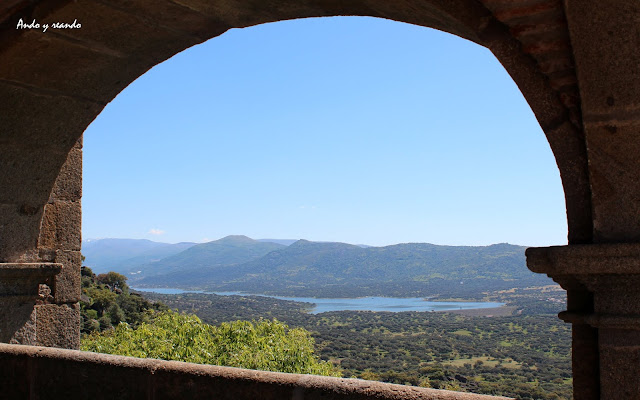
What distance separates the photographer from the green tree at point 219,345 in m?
14.9

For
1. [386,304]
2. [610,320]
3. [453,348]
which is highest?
[610,320]

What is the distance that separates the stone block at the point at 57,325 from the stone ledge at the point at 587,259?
3047 millimetres

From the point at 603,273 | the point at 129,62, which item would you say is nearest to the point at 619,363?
the point at 603,273

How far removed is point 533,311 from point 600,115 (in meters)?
80.9

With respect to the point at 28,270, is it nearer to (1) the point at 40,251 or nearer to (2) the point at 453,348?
(1) the point at 40,251

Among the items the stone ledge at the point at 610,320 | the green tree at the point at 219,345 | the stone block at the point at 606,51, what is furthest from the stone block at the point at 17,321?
the green tree at the point at 219,345

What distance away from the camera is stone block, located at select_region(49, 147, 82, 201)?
145 inches

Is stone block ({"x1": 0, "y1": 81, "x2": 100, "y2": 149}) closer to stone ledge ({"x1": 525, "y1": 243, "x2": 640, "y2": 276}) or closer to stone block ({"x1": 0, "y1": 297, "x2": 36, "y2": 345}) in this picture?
stone block ({"x1": 0, "y1": 297, "x2": 36, "y2": 345})

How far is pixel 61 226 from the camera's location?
371 centimetres

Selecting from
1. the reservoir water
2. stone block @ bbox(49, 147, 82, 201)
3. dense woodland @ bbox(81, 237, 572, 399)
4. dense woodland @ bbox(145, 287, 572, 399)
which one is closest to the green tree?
dense woodland @ bbox(81, 237, 572, 399)

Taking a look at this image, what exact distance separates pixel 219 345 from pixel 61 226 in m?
13.4

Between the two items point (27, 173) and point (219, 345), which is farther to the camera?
point (219, 345)

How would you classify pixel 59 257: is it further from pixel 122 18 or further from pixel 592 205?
pixel 592 205

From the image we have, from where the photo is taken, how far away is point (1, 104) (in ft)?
10.3
